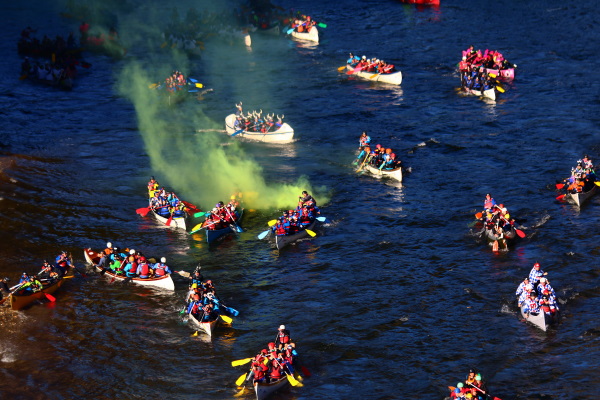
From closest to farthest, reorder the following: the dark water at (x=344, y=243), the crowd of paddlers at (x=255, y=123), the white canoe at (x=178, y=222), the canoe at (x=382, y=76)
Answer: the dark water at (x=344, y=243), the white canoe at (x=178, y=222), the crowd of paddlers at (x=255, y=123), the canoe at (x=382, y=76)

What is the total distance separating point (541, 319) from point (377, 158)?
22.9 meters

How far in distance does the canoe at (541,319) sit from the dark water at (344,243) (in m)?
0.48

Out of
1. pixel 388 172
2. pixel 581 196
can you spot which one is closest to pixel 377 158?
pixel 388 172

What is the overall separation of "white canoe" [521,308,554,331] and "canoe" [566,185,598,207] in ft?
49.1

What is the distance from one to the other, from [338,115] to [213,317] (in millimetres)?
36715

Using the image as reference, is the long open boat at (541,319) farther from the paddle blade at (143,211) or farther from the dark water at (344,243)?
the paddle blade at (143,211)

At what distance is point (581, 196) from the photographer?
165ft

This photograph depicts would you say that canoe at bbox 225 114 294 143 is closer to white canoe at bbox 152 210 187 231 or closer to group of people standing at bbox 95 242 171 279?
white canoe at bbox 152 210 187 231

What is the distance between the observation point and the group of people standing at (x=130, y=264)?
4334cm

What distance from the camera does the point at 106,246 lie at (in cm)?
4816

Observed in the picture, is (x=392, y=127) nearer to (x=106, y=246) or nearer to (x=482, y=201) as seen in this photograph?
(x=482, y=201)

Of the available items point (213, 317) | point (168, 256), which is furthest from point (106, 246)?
point (213, 317)

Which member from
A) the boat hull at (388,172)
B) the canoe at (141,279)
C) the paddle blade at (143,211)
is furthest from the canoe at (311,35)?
the canoe at (141,279)

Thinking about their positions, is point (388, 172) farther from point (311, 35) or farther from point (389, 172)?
point (311, 35)
